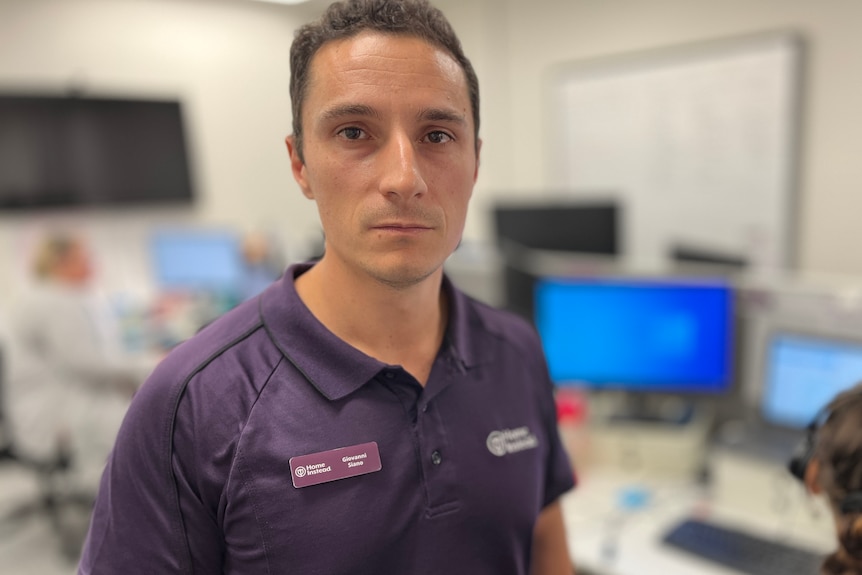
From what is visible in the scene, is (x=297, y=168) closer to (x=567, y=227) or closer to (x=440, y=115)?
(x=440, y=115)

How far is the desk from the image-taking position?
1.45 m

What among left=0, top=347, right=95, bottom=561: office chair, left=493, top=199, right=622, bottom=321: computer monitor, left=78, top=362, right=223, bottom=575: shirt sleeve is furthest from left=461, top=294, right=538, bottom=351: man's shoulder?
left=0, top=347, right=95, bottom=561: office chair

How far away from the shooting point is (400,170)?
743 mm

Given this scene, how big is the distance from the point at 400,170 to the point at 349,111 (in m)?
0.09

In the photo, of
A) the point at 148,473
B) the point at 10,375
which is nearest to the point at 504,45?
the point at 10,375

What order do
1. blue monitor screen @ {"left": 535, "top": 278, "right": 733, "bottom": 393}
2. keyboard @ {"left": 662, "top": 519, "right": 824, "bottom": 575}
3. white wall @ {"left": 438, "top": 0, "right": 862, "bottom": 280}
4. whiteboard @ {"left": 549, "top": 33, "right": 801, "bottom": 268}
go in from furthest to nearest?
whiteboard @ {"left": 549, "top": 33, "right": 801, "bottom": 268}
white wall @ {"left": 438, "top": 0, "right": 862, "bottom": 280}
blue monitor screen @ {"left": 535, "top": 278, "right": 733, "bottom": 393}
keyboard @ {"left": 662, "top": 519, "right": 824, "bottom": 575}

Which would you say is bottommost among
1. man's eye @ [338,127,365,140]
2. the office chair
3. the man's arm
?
the office chair

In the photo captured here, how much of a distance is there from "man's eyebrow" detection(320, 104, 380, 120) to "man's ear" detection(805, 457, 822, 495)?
2.81 feet

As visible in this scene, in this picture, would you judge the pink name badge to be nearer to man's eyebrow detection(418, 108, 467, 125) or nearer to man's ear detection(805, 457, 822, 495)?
man's eyebrow detection(418, 108, 467, 125)

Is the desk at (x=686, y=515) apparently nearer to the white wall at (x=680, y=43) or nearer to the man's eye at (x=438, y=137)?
the man's eye at (x=438, y=137)

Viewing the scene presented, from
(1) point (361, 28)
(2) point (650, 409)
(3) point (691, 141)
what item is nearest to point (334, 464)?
(1) point (361, 28)

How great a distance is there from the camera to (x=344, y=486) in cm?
76

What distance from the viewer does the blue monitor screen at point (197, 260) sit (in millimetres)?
3869

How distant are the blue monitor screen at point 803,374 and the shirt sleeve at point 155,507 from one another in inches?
55.3
